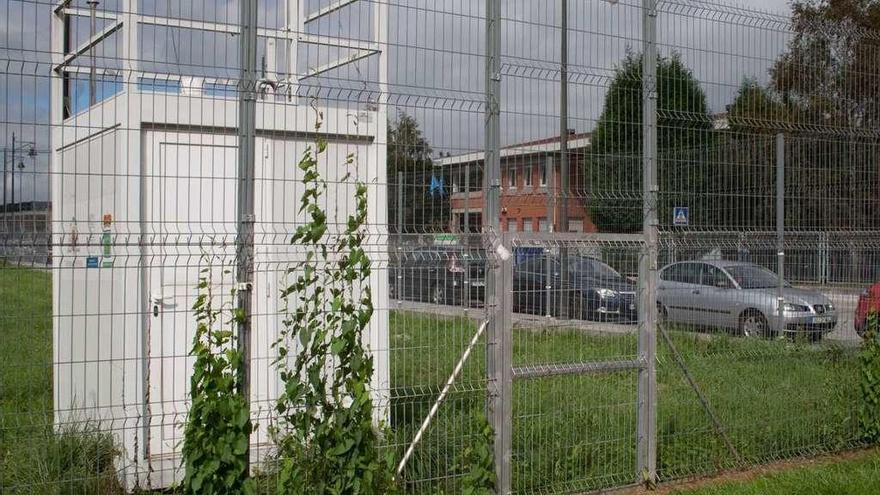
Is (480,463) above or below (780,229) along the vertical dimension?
below

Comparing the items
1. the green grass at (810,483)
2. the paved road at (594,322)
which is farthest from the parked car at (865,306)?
the green grass at (810,483)

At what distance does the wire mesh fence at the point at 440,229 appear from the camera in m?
5.25

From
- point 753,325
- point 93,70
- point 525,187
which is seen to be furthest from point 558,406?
point 93,70

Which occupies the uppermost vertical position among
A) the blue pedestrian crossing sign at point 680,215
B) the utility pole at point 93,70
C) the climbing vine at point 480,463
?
the utility pole at point 93,70

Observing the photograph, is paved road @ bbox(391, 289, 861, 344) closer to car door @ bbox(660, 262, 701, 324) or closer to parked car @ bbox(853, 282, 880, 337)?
parked car @ bbox(853, 282, 880, 337)

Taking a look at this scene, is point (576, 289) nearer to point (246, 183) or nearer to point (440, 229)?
point (440, 229)

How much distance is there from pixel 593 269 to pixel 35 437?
3.77 metres

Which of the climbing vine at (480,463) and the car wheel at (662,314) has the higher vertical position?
the car wheel at (662,314)

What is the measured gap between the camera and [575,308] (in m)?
6.57

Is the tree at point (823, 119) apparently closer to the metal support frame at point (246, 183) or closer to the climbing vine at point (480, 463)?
the climbing vine at point (480, 463)

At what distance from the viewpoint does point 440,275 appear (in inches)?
232

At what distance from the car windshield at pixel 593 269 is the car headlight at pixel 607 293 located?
101 millimetres

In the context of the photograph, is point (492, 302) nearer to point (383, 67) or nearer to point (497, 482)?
point (497, 482)

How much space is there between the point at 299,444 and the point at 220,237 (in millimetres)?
1269
